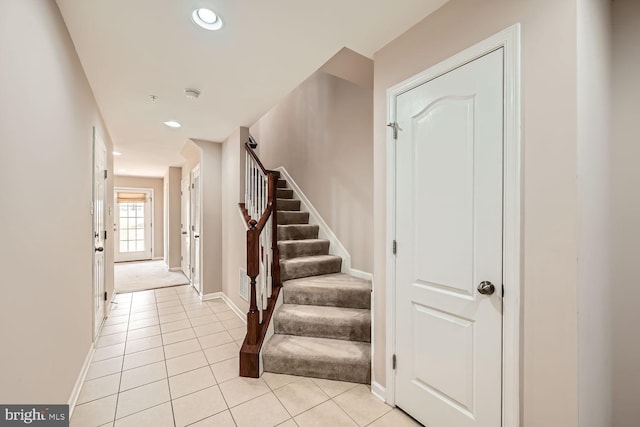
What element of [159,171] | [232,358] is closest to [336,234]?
[232,358]

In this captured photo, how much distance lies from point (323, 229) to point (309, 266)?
77 cm

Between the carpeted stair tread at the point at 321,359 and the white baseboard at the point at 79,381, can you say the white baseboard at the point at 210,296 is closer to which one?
the white baseboard at the point at 79,381

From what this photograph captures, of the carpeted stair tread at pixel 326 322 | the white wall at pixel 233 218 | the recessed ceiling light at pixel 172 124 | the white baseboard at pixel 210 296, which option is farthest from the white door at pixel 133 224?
the carpeted stair tread at pixel 326 322

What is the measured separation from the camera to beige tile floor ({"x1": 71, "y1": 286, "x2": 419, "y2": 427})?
5.40 feet

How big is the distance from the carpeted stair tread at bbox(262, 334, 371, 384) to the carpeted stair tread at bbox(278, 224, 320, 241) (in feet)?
4.45

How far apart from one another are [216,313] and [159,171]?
16.2ft

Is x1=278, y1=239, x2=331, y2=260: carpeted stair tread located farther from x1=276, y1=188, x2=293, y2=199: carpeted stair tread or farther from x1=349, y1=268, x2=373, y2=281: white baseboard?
x1=276, y1=188, x2=293, y2=199: carpeted stair tread

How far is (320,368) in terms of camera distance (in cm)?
Result: 206

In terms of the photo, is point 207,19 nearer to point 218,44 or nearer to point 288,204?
point 218,44

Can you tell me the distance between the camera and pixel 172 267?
6332 mm

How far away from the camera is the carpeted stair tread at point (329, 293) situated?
2.47 metres

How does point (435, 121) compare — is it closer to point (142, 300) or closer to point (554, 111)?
point (554, 111)

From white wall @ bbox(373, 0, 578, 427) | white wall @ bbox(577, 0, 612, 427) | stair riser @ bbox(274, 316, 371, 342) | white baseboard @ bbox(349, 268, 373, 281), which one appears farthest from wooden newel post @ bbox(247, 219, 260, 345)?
white wall @ bbox(577, 0, 612, 427)

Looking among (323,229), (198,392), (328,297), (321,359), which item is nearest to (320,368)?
(321,359)
